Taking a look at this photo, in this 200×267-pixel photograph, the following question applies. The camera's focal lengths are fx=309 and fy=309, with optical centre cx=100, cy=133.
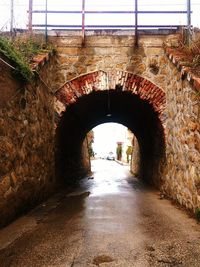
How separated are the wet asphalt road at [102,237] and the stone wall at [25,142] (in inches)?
18.6

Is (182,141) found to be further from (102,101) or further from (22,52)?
(22,52)

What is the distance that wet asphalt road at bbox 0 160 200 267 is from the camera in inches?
151

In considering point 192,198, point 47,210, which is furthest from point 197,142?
point 47,210

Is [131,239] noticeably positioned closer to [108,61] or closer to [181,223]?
[181,223]

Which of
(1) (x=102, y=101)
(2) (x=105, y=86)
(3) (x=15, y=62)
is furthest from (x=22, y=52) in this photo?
(1) (x=102, y=101)

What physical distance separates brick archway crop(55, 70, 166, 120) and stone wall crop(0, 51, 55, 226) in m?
0.48

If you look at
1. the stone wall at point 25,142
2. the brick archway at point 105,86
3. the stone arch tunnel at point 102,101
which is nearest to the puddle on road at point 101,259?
the stone wall at point 25,142

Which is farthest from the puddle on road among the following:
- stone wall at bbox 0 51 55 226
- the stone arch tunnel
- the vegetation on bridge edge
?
the vegetation on bridge edge

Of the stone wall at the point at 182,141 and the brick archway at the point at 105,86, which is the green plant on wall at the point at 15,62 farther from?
the stone wall at the point at 182,141

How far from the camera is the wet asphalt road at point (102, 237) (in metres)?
3.83

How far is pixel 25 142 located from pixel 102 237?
2.92 metres

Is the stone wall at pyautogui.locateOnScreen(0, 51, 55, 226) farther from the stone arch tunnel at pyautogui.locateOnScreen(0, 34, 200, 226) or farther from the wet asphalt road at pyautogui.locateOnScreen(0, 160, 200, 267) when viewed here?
the wet asphalt road at pyautogui.locateOnScreen(0, 160, 200, 267)

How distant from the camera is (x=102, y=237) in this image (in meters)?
4.79

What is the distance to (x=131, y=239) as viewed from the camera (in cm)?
466
